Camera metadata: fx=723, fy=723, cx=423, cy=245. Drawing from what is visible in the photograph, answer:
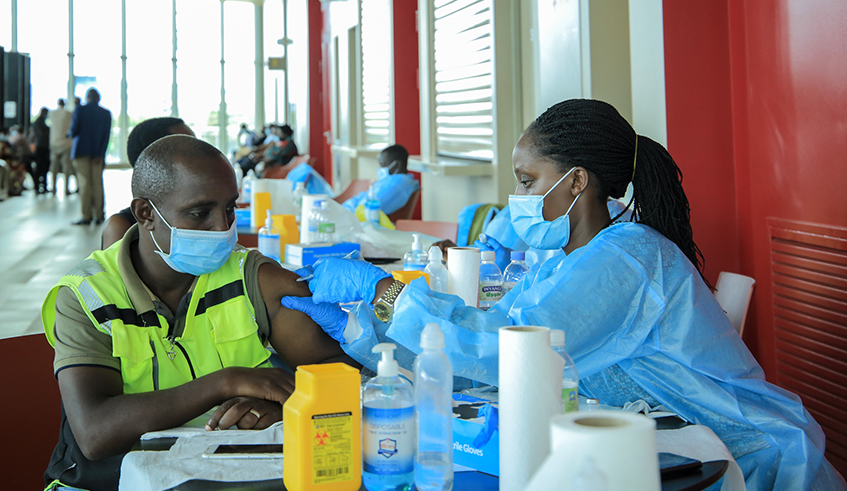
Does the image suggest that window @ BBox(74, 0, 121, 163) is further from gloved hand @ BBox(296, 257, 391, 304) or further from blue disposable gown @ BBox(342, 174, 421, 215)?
gloved hand @ BBox(296, 257, 391, 304)

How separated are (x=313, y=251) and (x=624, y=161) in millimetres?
1707

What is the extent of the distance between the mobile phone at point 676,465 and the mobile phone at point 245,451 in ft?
1.84

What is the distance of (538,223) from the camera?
1.71 metres

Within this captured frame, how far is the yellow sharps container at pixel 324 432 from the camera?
938 millimetres

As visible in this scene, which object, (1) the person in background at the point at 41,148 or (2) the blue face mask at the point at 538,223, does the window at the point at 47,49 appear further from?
(2) the blue face mask at the point at 538,223

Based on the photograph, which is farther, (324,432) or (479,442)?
(479,442)

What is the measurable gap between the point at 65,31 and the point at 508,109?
14.0 meters

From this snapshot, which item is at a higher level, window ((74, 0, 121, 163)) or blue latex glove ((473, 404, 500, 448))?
window ((74, 0, 121, 163))

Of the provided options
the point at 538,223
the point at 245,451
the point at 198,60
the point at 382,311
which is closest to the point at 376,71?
the point at 538,223

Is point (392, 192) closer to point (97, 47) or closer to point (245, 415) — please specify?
point (245, 415)

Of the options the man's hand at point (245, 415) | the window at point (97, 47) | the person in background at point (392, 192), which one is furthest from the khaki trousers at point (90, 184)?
the man's hand at point (245, 415)

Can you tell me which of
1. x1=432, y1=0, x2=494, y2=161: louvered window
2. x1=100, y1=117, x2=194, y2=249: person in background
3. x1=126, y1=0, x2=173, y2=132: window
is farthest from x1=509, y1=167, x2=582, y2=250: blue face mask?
x1=126, y1=0, x2=173, y2=132: window

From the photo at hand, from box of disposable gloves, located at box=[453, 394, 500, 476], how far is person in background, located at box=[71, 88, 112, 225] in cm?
915

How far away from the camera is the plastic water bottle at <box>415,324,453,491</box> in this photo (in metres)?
0.98
